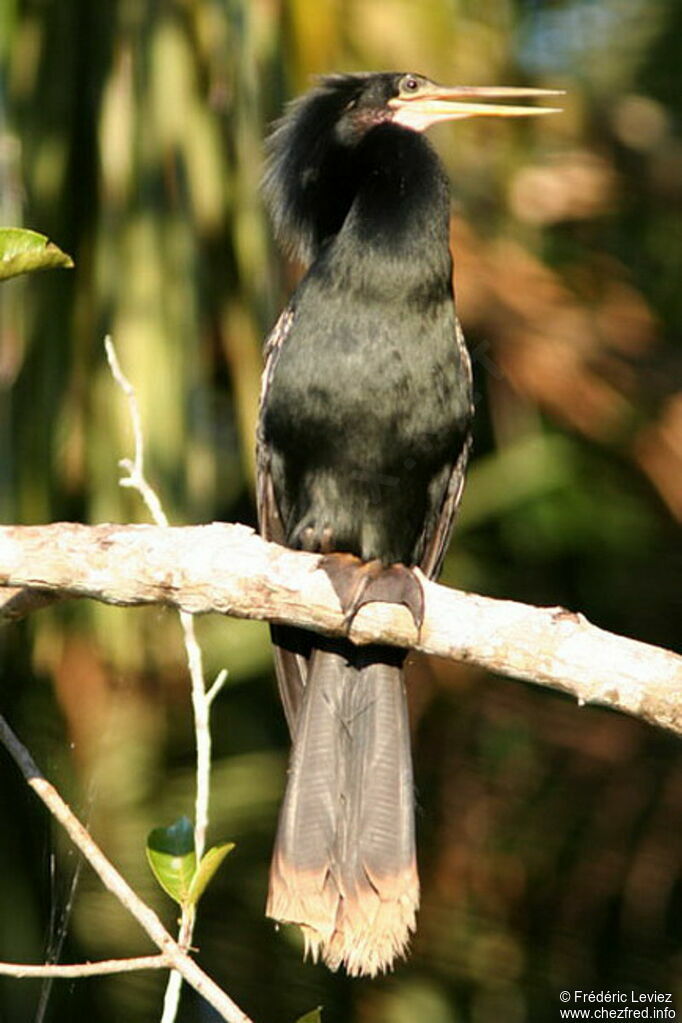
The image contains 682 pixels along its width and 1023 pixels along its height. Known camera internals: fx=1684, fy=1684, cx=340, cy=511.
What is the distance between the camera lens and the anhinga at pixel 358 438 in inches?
123

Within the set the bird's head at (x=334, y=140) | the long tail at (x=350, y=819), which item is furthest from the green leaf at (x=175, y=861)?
the bird's head at (x=334, y=140)

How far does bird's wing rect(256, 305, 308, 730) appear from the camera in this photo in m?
3.30

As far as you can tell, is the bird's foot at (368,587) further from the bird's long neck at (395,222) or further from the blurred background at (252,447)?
the bird's long neck at (395,222)

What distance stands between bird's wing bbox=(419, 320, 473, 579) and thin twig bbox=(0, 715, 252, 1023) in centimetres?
127

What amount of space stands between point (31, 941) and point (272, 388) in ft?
3.74

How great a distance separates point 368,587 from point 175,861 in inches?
24.6

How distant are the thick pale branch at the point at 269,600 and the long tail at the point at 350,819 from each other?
0.65 m

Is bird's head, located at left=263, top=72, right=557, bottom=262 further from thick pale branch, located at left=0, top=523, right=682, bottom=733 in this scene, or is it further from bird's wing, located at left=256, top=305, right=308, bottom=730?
thick pale branch, located at left=0, top=523, right=682, bottom=733

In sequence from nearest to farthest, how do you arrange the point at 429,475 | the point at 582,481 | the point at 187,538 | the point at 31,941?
the point at 187,538 < the point at 31,941 < the point at 429,475 < the point at 582,481

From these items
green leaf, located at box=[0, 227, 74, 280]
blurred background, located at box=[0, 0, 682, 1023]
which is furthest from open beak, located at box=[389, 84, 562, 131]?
green leaf, located at box=[0, 227, 74, 280]

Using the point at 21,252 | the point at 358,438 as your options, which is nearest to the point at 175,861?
the point at 21,252

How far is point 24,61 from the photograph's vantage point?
314 centimetres

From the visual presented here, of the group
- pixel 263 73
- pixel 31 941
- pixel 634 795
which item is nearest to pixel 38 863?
pixel 31 941

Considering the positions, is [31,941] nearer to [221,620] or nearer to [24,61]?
[221,620]
